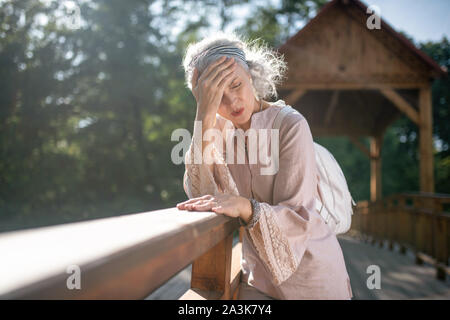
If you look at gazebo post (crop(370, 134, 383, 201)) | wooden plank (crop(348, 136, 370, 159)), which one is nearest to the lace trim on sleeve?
gazebo post (crop(370, 134, 383, 201))

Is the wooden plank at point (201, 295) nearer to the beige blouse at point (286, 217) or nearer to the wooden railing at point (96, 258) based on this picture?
the beige blouse at point (286, 217)

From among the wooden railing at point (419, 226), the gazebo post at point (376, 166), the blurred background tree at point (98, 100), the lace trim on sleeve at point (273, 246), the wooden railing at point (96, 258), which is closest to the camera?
the wooden railing at point (96, 258)

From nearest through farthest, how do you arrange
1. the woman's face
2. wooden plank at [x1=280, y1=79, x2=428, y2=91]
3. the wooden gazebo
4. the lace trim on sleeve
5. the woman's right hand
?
the lace trim on sleeve
the woman's right hand
the woman's face
the wooden gazebo
wooden plank at [x1=280, y1=79, x2=428, y2=91]

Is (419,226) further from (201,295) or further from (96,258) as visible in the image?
(96,258)

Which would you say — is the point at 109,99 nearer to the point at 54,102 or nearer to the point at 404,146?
the point at 54,102

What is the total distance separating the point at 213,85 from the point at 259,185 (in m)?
0.45

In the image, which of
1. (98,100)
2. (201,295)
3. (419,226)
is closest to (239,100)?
(201,295)

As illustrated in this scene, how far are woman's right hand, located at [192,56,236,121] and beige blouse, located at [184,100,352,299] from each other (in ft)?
0.31

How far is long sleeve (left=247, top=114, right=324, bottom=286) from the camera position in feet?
4.22

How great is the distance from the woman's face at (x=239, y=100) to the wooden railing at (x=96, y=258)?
36.6 inches

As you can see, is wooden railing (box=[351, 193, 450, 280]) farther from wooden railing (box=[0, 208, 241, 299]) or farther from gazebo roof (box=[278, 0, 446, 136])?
wooden railing (box=[0, 208, 241, 299])

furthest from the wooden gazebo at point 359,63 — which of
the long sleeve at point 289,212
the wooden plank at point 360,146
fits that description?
the long sleeve at point 289,212

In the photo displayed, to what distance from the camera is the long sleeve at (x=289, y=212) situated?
1.29m

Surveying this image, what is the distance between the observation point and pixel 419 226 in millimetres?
6250
